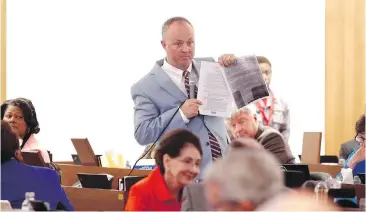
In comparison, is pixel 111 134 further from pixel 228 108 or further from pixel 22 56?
pixel 228 108

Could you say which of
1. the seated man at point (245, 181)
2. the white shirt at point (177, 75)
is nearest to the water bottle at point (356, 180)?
the white shirt at point (177, 75)

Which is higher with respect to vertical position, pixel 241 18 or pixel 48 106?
pixel 241 18

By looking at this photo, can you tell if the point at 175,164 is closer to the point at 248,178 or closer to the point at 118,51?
the point at 248,178

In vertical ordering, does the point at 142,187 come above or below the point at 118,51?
below

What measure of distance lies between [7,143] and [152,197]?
2.48 feet

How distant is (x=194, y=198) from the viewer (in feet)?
11.2

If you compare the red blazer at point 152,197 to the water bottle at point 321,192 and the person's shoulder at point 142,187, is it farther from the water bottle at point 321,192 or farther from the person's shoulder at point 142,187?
the water bottle at point 321,192


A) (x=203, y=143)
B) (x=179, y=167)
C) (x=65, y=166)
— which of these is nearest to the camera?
(x=179, y=167)

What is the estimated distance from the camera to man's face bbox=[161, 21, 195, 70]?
13.9 feet

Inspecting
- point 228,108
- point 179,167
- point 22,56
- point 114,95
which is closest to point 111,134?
point 114,95

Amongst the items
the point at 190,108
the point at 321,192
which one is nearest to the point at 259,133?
the point at 190,108

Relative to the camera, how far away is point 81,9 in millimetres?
9664

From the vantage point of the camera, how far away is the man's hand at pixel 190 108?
4160 millimetres

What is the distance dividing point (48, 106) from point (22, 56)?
637 millimetres
